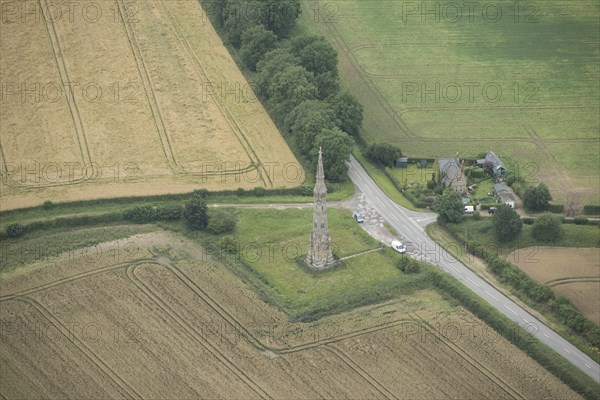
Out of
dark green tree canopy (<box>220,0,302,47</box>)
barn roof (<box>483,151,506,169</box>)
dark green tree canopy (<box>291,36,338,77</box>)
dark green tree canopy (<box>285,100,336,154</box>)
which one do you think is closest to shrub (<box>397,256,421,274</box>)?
dark green tree canopy (<box>285,100,336,154</box>)

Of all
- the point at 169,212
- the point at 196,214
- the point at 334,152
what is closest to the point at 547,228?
the point at 334,152

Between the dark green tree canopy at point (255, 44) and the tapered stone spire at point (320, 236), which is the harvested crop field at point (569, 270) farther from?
the dark green tree canopy at point (255, 44)

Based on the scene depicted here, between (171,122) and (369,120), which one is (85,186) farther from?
(369,120)

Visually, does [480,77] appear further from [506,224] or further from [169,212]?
[169,212]

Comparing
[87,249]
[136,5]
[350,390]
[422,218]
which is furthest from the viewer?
[136,5]

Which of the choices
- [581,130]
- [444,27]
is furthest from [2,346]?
[444,27]
